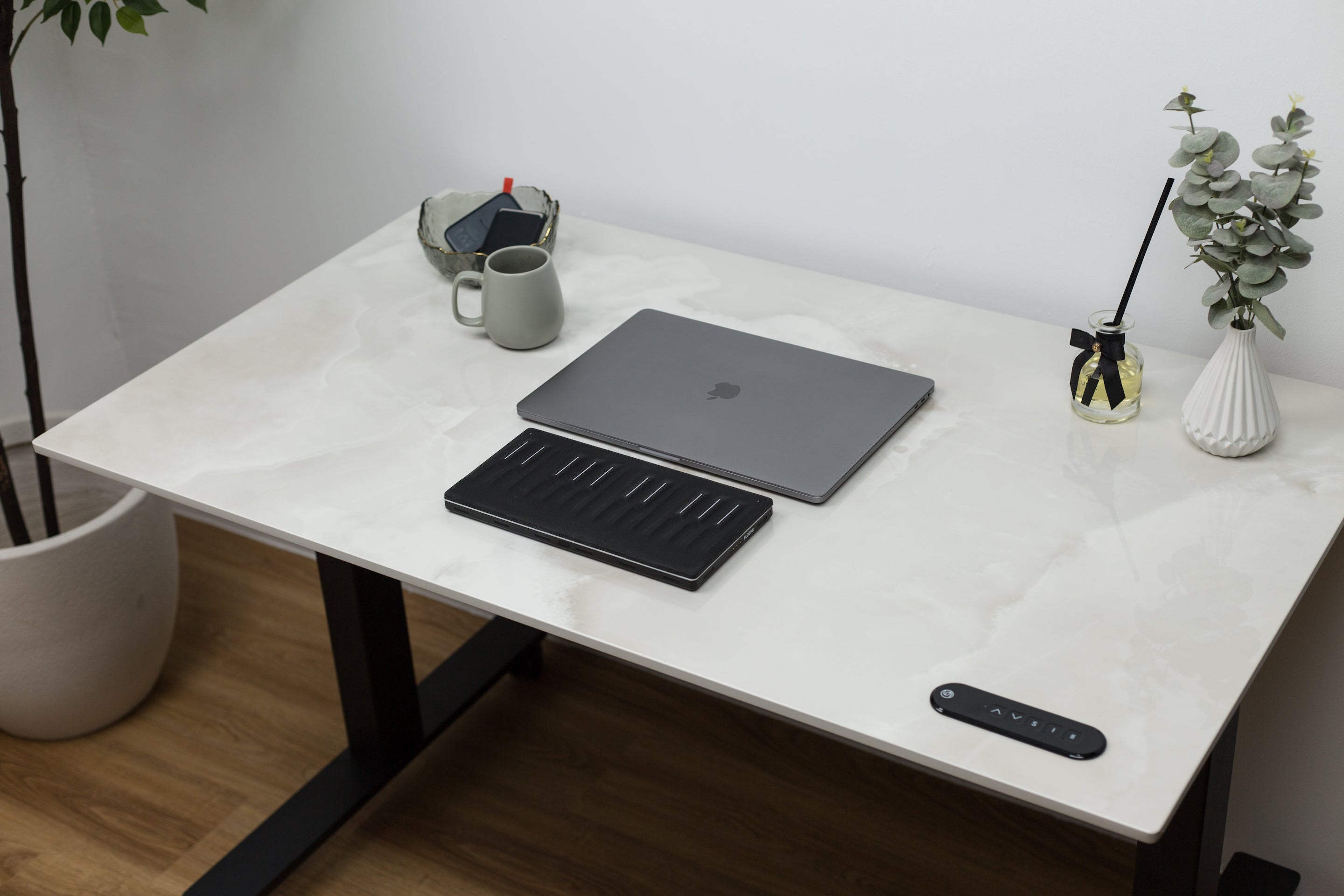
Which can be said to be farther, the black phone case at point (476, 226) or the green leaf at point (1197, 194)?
the black phone case at point (476, 226)

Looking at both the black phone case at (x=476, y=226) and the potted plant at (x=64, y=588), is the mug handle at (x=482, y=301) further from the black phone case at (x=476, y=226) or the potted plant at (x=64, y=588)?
the potted plant at (x=64, y=588)

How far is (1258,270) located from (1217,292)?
47mm

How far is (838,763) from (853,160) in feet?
3.05

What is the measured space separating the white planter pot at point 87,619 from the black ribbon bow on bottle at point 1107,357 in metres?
1.35

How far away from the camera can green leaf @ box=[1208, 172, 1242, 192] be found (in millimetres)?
1142

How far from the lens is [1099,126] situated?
1.37 m

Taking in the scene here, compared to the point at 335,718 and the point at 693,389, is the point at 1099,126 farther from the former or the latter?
the point at 335,718

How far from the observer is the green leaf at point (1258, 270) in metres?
1.14

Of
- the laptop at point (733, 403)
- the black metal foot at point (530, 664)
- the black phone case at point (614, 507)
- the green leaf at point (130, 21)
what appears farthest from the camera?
the black metal foot at point (530, 664)

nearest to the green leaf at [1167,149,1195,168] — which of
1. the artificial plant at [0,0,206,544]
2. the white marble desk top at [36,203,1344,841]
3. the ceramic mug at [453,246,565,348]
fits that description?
the white marble desk top at [36,203,1344,841]

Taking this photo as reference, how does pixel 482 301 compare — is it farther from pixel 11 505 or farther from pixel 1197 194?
pixel 11 505

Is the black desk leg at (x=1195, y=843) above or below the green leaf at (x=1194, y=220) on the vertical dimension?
below

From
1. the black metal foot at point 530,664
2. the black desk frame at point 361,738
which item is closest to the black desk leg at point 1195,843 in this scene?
the black desk frame at point 361,738

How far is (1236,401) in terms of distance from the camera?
1.19m
